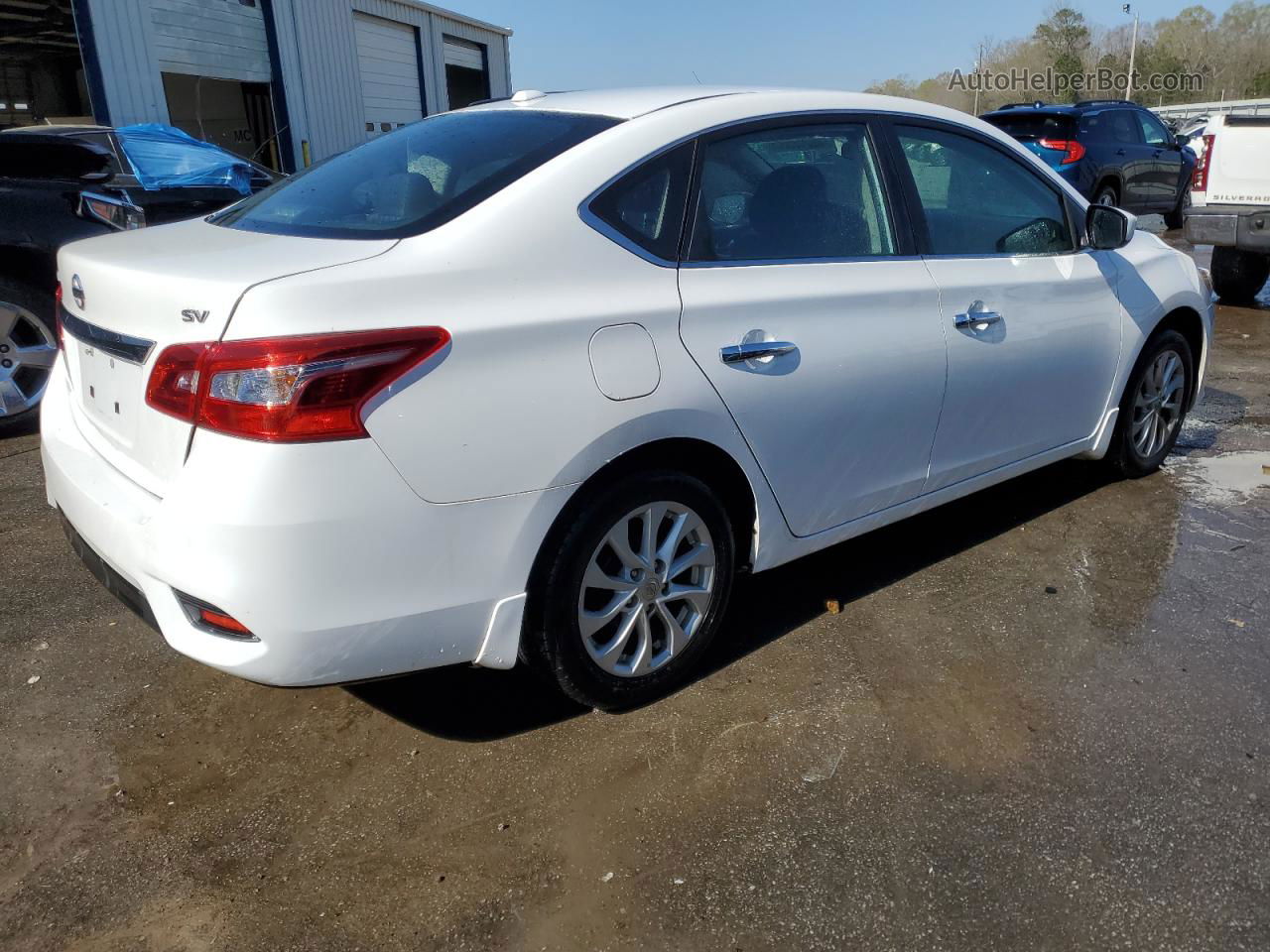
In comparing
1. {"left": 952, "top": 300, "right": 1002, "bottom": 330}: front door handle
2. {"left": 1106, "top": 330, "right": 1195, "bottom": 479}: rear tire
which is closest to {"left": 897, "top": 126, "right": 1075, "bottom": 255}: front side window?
{"left": 952, "top": 300, "right": 1002, "bottom": 330}: front door handle

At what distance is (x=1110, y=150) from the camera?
45.0 feet

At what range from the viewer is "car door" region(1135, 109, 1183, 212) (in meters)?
14.6

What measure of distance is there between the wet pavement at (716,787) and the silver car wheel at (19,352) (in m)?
2.05

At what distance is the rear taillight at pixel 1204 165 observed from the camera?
8391 millimetres

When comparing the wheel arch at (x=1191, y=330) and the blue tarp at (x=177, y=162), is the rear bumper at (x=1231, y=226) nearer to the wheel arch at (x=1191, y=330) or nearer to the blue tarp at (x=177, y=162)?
the wheel arch at (x=1191, y=330)

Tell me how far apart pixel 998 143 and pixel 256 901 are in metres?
3.40

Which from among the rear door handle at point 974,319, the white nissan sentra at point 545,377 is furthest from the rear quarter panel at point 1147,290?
the rear door handle at point 974,319

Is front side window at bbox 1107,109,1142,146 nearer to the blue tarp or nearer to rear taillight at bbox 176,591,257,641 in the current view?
the blue tarp

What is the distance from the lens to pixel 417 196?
8.59ft

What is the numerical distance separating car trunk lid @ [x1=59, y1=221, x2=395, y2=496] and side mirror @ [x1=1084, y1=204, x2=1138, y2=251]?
287 centimetres

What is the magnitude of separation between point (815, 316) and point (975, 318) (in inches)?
31.2

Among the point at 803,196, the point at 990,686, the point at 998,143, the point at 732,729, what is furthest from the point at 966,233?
the point at 732,729

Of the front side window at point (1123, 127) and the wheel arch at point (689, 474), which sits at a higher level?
the front side window at point (1123, 127)

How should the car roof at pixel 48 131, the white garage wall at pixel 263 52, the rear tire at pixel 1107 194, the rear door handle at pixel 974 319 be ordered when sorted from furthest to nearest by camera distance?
the rear tire at pixel 1107 194
the white garage wall at pixel 263 52
the car roof at pixel 48 131
the rear door handle at pixel 974 319
